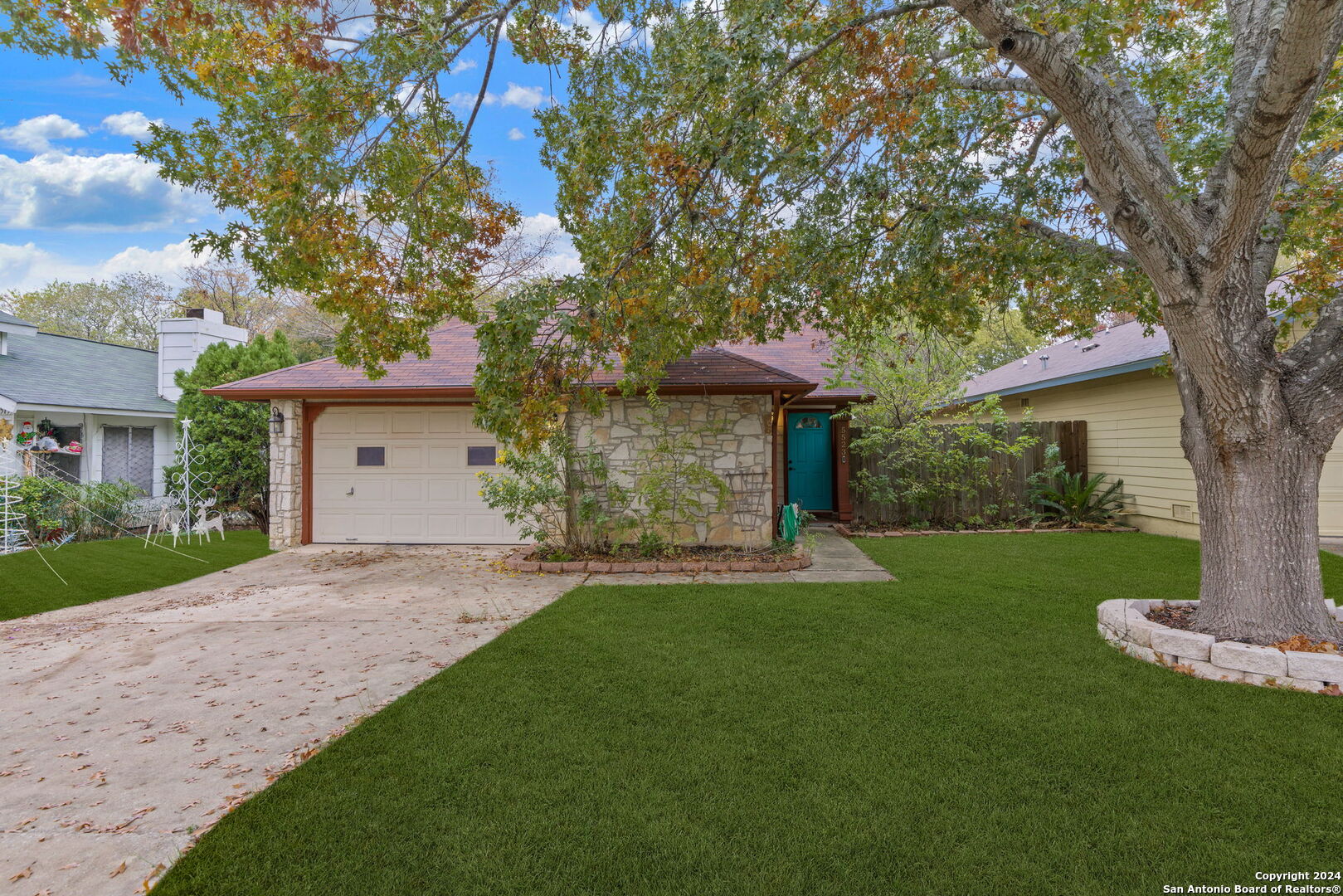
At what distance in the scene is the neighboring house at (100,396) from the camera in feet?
34.4

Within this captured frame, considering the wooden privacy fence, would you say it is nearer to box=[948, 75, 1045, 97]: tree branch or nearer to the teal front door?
the teal front door

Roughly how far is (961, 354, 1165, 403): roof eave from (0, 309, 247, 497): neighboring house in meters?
15.1

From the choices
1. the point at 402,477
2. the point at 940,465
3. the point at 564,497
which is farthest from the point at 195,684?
the point at 940,465

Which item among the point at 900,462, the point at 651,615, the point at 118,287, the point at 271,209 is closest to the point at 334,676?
the point at 651,615

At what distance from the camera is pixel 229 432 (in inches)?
466

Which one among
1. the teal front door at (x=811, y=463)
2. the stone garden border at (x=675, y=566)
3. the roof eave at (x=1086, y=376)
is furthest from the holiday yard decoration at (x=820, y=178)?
the teal front door at (x=811, y=463)

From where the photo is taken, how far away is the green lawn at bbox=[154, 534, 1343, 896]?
224 cm

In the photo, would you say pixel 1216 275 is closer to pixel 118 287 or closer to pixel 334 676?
pixel 334 676

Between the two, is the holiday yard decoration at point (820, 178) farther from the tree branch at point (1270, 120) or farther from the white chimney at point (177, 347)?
the white chimney at point (177, 347)

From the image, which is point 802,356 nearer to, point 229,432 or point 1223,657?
point 1223,657

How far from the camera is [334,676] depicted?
4285 millimetres

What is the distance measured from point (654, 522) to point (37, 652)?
558cm

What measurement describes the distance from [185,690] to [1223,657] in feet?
20.7

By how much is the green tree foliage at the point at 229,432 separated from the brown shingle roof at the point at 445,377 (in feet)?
8.43
